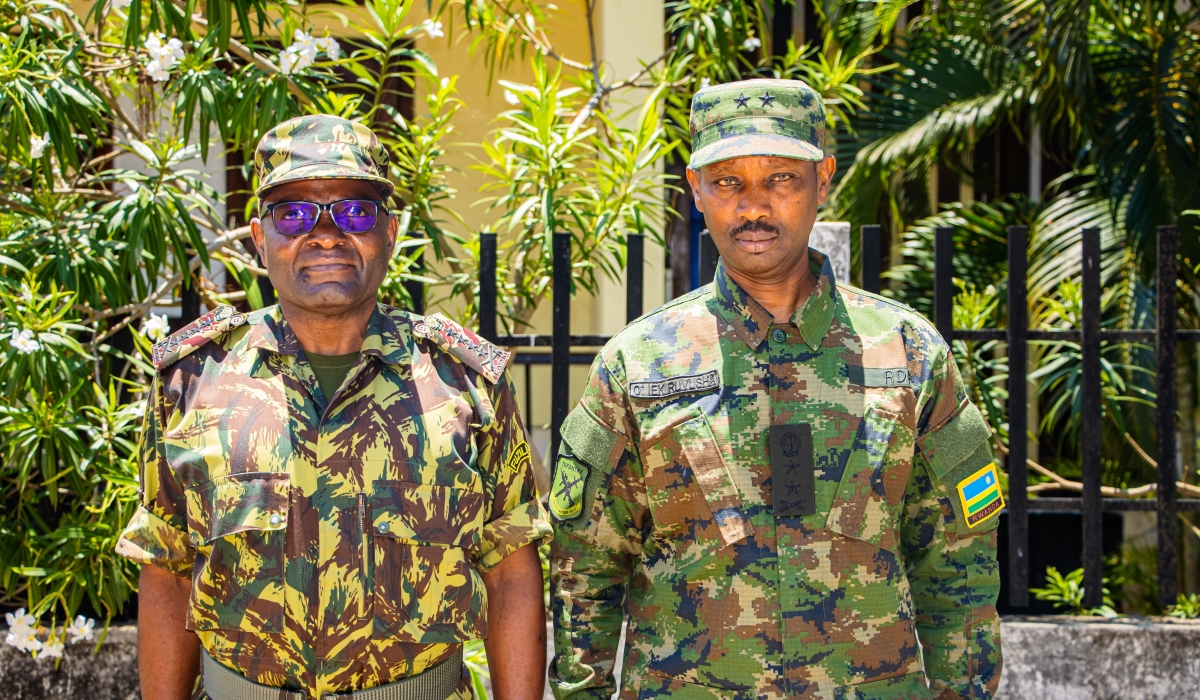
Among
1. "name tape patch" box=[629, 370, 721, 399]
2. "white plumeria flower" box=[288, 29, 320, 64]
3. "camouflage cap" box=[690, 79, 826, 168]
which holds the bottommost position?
"name tape patch" box=[629, 370, 721, 399]

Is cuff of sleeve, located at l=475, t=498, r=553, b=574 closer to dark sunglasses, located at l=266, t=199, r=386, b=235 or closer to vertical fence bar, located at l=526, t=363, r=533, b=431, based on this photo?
dark sunglasses, located at l=266, t=199, r=386, b=235

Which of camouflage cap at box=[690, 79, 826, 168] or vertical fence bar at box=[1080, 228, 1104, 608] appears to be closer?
camouflage cap at box=[690, 79, 826, 168]

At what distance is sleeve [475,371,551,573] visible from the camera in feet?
6.64

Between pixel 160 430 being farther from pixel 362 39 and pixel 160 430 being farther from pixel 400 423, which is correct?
pixel 362 39

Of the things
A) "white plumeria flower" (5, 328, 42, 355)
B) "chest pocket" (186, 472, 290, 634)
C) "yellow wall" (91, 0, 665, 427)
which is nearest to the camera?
"chest pocket" (186, 472, 290, 634)

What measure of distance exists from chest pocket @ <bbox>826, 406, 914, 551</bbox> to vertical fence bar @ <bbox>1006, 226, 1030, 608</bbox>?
4.98 ft

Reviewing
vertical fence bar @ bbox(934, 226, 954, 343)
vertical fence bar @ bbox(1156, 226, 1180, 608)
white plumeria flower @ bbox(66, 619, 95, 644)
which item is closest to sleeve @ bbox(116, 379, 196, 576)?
white plumeria flower @ bbox(66, 619, 95, 644)

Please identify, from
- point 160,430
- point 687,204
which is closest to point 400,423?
point 160,430

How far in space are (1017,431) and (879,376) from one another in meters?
1.61

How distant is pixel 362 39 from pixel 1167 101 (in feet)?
11.5

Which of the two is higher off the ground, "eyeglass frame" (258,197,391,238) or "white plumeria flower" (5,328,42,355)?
"eyeglass frame" (258,197,391,238)

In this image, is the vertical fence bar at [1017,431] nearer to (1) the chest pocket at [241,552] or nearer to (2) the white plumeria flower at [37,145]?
(1) the chest pocket at [241,552]

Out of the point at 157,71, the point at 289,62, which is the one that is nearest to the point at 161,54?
the point at 157,71

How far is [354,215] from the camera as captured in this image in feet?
6.46
